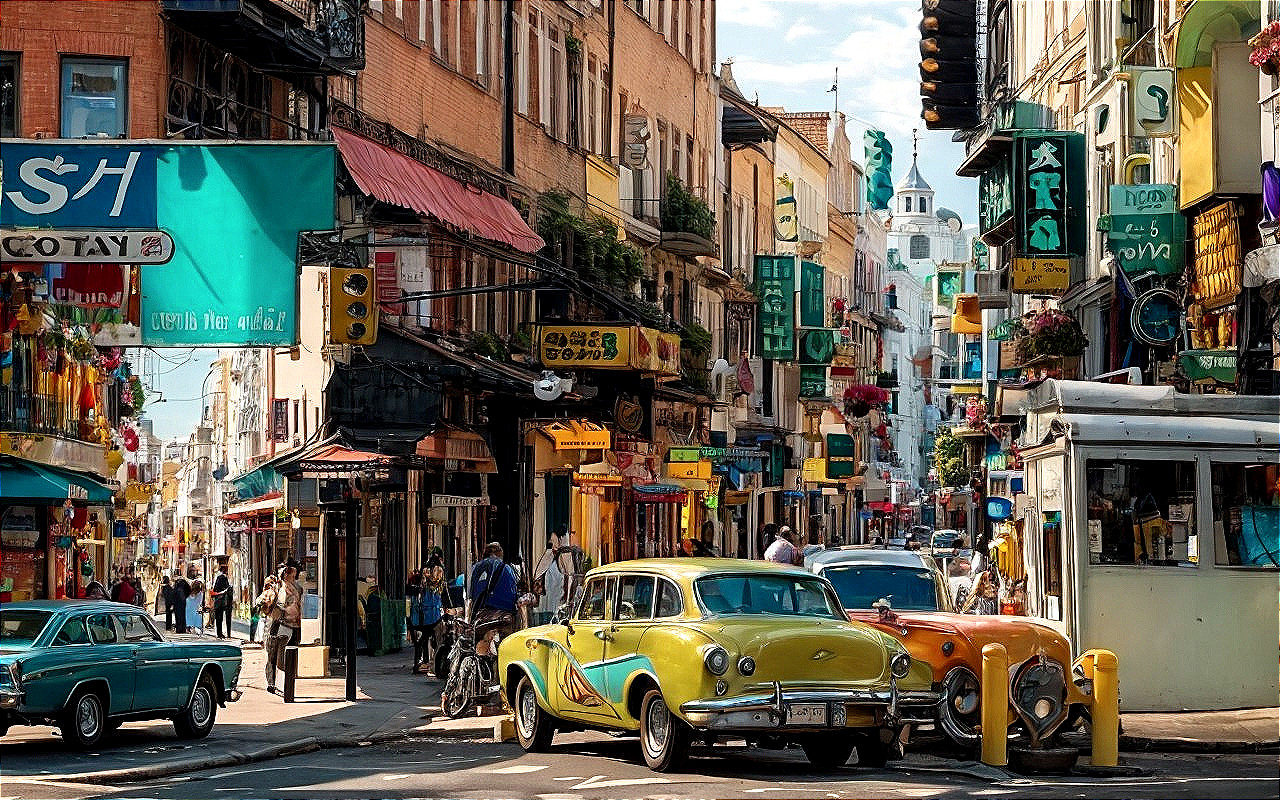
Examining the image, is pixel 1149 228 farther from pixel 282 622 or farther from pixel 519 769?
pixel 519 769

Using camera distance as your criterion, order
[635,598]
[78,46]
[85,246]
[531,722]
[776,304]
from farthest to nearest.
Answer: [776,304] → [78,46] → [85,246] → [531,722] → [635,598]

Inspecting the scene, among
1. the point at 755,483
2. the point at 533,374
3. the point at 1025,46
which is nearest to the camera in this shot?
the point at 533,374

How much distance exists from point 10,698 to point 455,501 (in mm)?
19321

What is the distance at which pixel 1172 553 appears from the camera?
69.7 ft

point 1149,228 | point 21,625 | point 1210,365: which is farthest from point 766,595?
point 1149,228

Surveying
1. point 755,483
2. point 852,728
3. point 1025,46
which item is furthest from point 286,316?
point 755,483

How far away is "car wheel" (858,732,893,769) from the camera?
16.8 metres

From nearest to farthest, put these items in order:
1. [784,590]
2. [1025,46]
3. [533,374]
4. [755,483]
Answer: [784,590]
[533,374]
[1025,46]
[755,483]

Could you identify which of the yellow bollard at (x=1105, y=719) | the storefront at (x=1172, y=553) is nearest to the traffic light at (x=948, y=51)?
the storefront at (x=1172, y=553)

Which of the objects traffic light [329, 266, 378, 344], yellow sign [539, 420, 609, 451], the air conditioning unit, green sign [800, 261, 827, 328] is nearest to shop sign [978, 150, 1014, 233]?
the air conditioning unit

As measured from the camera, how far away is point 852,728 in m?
16.4

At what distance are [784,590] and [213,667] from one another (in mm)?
7229

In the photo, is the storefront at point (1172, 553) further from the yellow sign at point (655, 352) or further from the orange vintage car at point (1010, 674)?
the yellow sign at point (655, 352)

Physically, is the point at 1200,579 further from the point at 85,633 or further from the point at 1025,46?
the point at 1025,46
